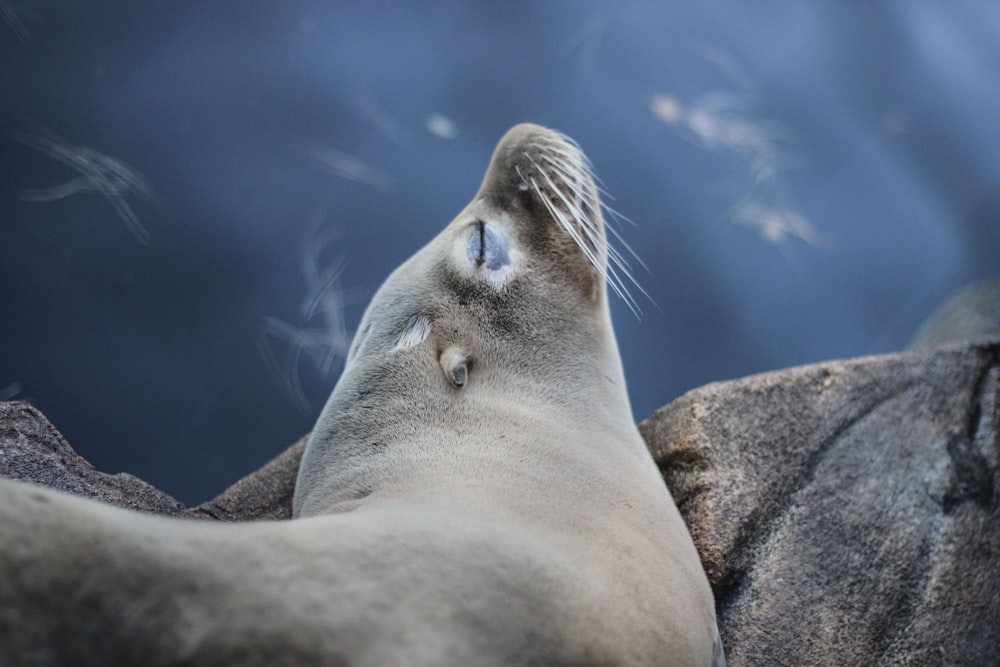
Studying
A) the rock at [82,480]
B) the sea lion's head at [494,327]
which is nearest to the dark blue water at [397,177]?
the rock at [82,480]

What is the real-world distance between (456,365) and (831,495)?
1.00 metres

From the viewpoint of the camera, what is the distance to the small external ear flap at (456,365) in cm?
138

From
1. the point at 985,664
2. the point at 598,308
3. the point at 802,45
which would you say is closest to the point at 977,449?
the point at 985,664

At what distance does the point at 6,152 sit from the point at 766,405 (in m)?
1.90

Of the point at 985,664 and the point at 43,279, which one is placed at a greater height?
the point at 43,279

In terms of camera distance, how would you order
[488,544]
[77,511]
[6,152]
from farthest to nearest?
[6,152]
[488,544]
[77,511]

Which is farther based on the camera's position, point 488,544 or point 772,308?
point 772,308

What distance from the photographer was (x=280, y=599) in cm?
71

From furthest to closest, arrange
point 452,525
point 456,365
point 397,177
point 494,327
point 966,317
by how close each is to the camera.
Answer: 1. point 966,317
2. point 397,177
3. point 494,327
4. point 456,365
5. point 452,525

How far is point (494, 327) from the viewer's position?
4.99 feet

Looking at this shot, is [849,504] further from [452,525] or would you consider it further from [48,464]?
[48,464]

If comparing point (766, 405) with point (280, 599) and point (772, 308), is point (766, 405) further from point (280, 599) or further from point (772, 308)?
point (280, 599)

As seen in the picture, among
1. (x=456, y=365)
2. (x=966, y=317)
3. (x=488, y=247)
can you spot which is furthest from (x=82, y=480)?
(x=966, y=317)

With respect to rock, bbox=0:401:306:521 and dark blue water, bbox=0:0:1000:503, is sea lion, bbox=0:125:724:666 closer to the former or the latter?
rock, bbox=0:401:306:521
